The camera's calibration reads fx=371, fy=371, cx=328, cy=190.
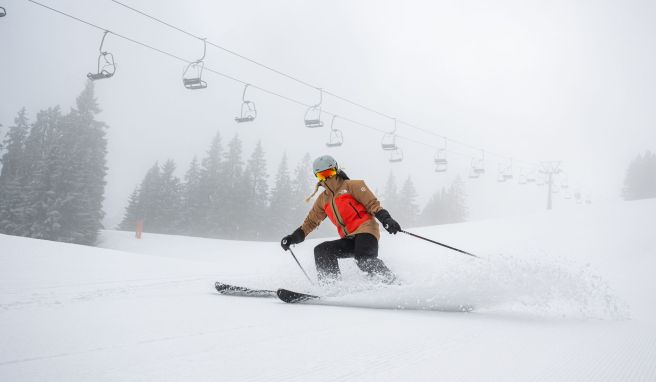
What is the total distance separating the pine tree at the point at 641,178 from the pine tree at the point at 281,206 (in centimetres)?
4834

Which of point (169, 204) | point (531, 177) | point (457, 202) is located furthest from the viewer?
point (457, 202)

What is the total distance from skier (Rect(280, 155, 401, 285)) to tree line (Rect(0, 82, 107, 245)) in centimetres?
3056

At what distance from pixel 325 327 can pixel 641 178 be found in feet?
225

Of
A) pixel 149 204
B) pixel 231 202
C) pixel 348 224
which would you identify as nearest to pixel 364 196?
pixel 348 224

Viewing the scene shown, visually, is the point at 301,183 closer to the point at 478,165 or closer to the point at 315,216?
the point at 478,165

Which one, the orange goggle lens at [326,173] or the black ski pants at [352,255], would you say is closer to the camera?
the black ski pants at [352,255]

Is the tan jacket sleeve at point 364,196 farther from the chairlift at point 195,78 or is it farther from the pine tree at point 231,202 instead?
the pine tree at point 231,202

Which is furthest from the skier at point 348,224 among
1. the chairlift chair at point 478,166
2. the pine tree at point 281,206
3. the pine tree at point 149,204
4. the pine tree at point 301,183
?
the pine tree at point 301,183

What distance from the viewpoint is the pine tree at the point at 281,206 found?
47.2m

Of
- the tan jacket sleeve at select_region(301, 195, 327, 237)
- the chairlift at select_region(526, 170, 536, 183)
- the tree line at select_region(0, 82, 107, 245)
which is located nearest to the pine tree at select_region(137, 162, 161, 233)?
the tree line at select_region(0, 82, 107, 245)

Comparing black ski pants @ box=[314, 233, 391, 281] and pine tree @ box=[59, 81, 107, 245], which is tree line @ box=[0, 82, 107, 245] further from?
black ski pants @ box=[314, 233, 391, 281]

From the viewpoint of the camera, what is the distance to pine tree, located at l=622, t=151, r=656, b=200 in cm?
5284

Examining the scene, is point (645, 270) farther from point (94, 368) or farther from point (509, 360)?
point (94, 368)

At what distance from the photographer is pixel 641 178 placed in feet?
176
